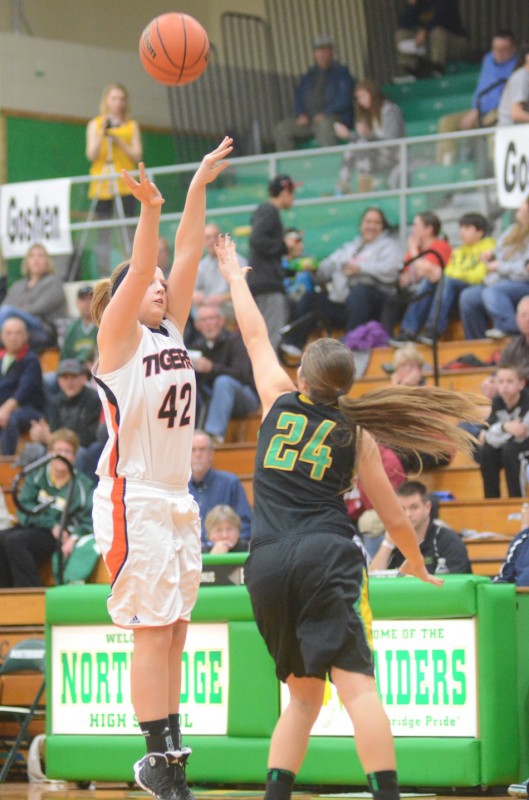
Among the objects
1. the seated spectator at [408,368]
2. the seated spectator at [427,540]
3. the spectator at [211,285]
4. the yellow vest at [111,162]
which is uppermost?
the yellow vest at [111,162]

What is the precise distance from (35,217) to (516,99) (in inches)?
193

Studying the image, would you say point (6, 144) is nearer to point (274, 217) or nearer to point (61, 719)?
point (274, 217)

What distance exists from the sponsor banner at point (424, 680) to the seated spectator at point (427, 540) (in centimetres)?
100

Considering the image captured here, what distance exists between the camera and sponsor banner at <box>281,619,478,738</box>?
21.8ft

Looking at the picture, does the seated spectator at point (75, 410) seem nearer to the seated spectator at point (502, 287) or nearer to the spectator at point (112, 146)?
the spectator at point (112, 146)

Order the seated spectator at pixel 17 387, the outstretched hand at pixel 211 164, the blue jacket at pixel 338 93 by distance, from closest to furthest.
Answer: the outstretched hand at pixel 211 164 → the seated spectator at pixel 17 387 → the blue jacket at pixel 338 93

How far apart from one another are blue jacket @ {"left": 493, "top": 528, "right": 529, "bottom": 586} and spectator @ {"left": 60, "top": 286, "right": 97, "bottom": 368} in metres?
6.67

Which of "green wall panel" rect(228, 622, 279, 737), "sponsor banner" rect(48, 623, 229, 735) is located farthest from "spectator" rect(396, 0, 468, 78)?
"green wall panel" rect(228, 622, 279, 737)

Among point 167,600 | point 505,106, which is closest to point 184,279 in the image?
point 167,600

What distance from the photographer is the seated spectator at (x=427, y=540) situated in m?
7.85

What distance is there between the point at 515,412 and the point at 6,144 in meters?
9.67

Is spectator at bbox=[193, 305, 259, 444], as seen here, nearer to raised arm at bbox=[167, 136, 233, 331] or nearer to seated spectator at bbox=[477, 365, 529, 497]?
seated spectator at bbox=[477, 365, 529, 497]

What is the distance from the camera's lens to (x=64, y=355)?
1360 centimetres

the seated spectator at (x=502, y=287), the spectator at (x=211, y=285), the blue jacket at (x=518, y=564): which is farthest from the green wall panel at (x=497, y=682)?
the spectator at (x=211, y=285)
